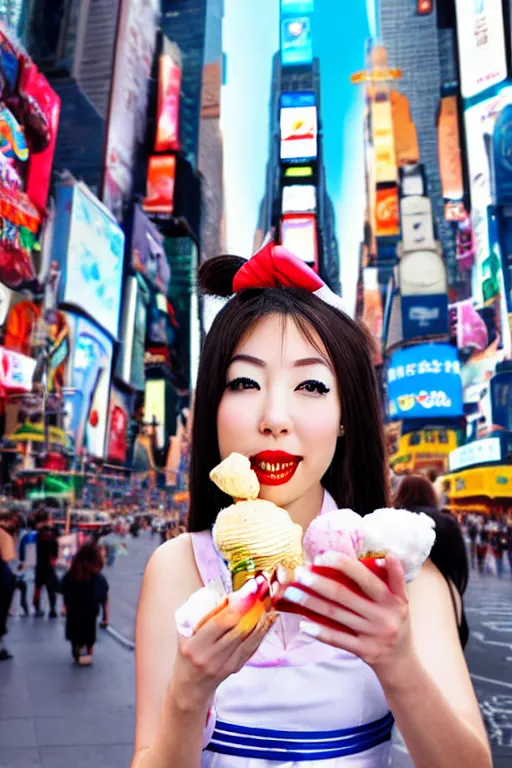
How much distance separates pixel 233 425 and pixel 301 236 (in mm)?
3817

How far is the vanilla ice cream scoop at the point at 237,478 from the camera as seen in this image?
2.43 ft

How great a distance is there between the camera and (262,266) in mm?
1142

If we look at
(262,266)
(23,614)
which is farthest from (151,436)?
(262,266)

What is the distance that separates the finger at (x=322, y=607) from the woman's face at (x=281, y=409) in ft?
0.98

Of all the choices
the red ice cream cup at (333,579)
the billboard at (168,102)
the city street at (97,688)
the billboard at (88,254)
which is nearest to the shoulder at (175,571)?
the red ice cream cup at (333,579)

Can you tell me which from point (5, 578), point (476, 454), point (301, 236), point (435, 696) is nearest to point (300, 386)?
point (435, 696)

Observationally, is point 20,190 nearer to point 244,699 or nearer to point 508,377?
point 508,377

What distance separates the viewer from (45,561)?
171 inches

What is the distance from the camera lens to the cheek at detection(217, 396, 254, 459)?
0.94 meters

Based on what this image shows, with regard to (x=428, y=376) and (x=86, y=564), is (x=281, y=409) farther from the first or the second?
(x=428, y=376)

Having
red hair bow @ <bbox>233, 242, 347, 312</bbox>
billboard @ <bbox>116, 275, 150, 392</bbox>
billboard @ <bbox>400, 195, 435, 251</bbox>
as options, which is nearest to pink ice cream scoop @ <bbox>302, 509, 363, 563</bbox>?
red hair bow @ <bbox>233, 242, 347, 312</bbox>

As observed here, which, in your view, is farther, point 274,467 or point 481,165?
point 481,165

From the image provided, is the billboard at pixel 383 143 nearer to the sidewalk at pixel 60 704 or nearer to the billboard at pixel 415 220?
the billboard at pixel 415 220

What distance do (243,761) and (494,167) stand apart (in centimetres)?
450
